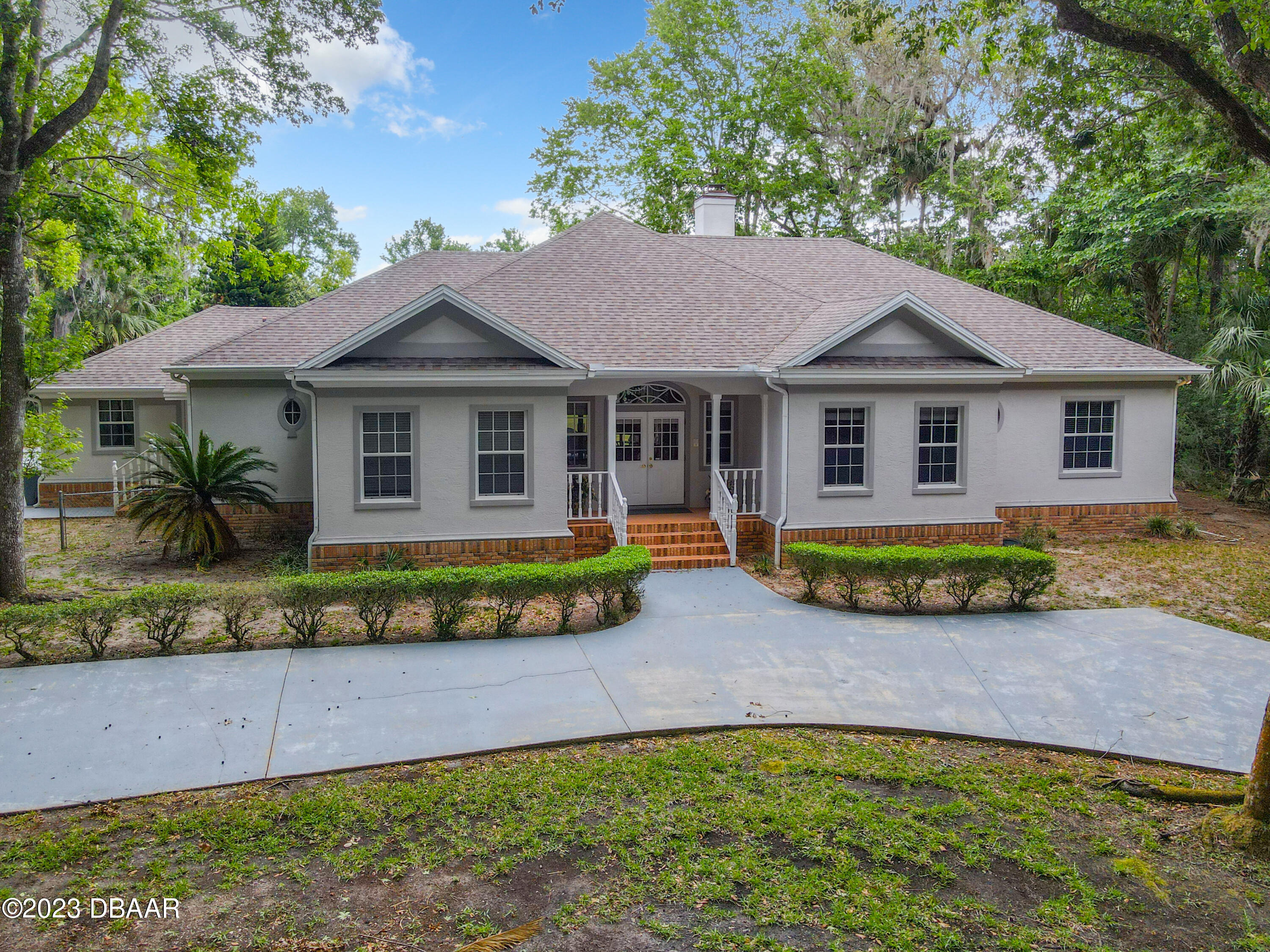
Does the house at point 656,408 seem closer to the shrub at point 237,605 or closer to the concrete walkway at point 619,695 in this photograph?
the shrub at point 237,605

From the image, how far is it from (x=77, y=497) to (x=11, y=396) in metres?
9.99

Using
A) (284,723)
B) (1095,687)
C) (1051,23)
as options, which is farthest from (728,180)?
(284,723)

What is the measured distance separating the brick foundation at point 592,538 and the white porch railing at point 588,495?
0.53 ft

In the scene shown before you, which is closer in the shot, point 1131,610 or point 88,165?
point 1131,610

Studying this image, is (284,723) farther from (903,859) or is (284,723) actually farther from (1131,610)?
(1131,610)

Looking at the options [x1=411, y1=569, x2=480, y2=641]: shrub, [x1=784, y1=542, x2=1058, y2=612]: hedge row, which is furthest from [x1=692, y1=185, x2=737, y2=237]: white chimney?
[x1=411, y1=569, x2=480, y2=641]: shrub

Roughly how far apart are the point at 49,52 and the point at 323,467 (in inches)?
251

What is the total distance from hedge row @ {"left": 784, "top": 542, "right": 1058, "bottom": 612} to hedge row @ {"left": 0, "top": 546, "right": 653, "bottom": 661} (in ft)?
8.26

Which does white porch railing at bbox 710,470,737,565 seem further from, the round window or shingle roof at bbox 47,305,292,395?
shingle roof at bbox 47,305,292,395

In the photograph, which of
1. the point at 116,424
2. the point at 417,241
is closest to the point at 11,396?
the point at 116,424

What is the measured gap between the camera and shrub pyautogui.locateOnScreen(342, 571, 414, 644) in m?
9.49

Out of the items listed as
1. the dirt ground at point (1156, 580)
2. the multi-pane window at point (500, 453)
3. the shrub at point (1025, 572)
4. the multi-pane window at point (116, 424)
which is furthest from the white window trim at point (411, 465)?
the multi-pane window at point (116, 424)

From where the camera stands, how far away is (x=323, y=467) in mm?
12648

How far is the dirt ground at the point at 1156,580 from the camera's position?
1140cm
